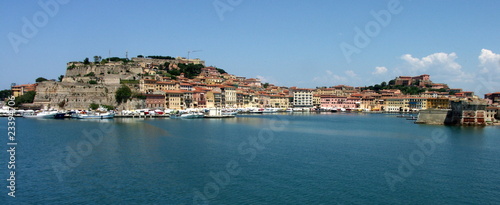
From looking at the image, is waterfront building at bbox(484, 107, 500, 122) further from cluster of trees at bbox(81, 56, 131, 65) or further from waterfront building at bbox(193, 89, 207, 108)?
cluster of trees at bbox(81, 56, 131, 65)

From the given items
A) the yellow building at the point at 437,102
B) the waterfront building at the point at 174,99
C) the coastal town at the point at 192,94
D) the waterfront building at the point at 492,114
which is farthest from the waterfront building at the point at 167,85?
the yellow building at the point at 437,102

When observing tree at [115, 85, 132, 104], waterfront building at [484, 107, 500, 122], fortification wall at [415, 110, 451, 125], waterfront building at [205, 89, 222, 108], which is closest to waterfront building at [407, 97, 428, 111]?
waterfront building at [484, 107, 500, 122]

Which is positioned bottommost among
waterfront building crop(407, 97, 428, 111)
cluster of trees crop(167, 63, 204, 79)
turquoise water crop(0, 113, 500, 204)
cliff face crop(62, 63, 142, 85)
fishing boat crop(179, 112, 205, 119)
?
turquoise water crop(0, 113, 500, 204)

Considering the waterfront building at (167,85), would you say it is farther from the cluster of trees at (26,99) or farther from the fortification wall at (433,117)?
the fortification wall at (433,117)

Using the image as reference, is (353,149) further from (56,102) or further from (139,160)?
(56,102)

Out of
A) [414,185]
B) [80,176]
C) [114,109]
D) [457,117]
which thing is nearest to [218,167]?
[80,176]

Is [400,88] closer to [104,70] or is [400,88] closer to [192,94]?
[192,94]
